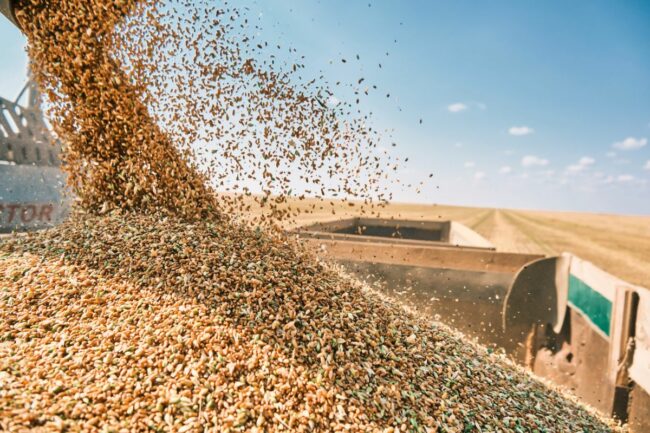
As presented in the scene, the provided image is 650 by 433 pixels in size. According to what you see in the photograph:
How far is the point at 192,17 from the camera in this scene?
12.7ft

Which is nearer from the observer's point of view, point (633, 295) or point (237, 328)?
point (237, 328)

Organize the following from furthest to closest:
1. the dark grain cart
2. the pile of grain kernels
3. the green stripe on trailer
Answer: the dark grain cart < the green stripe on trailer < the pile of grain kernels

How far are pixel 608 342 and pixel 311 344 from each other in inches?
102

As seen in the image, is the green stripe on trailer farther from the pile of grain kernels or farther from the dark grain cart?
the pile of grain kernels

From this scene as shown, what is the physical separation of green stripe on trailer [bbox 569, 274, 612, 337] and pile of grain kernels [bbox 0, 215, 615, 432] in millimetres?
837

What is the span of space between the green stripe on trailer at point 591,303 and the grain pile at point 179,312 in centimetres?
81

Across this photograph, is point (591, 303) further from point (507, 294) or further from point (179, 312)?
point (179, 312)

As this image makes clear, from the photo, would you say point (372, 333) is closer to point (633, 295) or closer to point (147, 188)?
point (633, 295)

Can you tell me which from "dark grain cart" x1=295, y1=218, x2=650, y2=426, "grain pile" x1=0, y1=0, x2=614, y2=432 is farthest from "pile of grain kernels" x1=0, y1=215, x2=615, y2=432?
"dark grain cart" x1=295, y1=218, x2=650, y2=426

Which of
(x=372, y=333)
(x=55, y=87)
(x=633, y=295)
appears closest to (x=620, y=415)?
(x=633, y=295)

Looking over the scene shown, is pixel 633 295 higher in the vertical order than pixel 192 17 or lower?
lower

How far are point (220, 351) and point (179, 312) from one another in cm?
42

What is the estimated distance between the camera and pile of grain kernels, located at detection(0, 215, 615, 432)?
1.85 metres

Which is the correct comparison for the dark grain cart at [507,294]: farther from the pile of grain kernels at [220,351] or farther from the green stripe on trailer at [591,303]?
the pile of grain kernels at [220,351]
